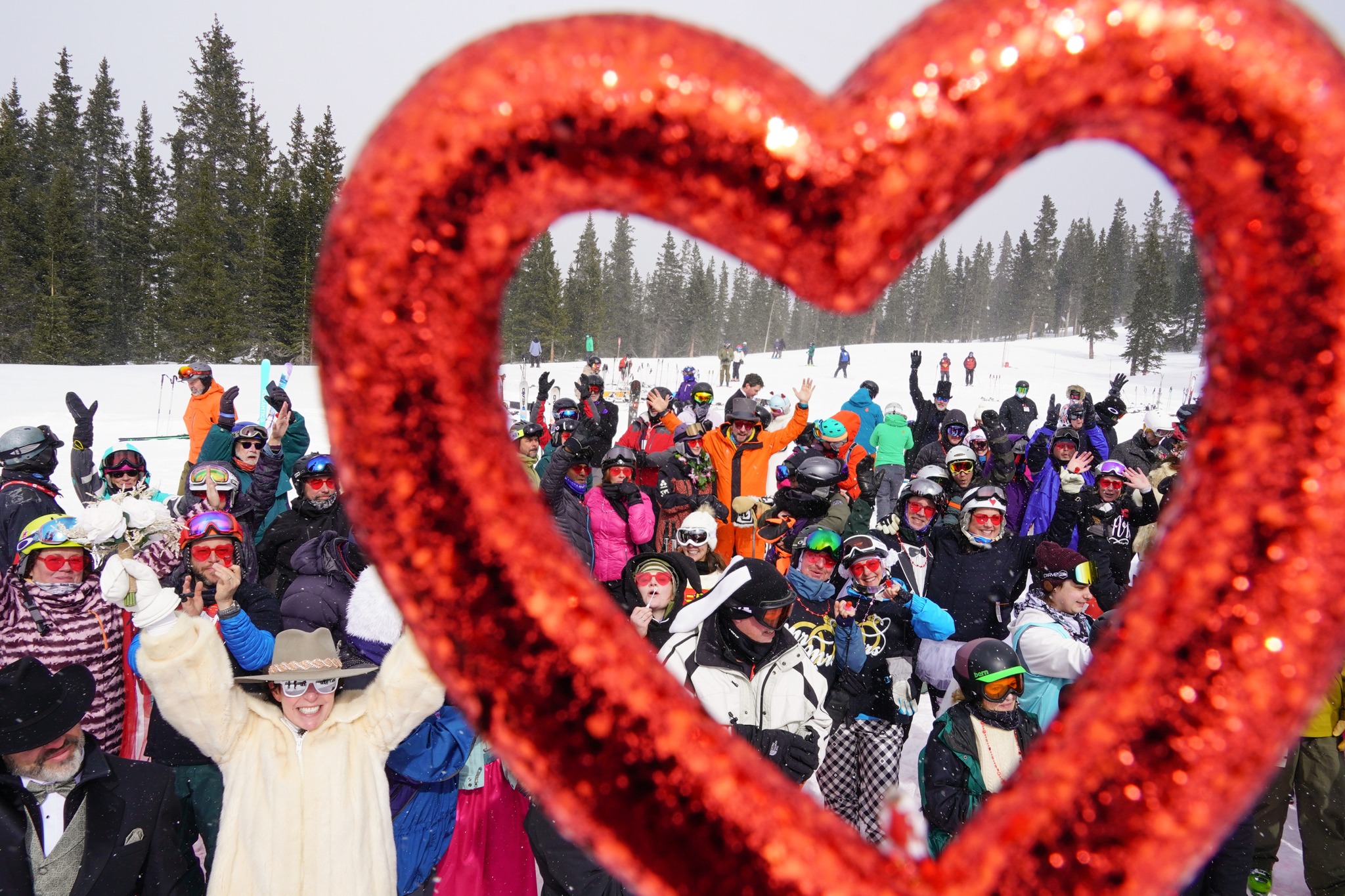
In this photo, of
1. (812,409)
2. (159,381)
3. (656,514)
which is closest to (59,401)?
(159,381)

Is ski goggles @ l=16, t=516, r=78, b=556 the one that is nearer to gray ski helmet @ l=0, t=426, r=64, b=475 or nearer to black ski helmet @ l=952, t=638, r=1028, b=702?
gray ski helmet @ l=0, t=426, r=64, b=475

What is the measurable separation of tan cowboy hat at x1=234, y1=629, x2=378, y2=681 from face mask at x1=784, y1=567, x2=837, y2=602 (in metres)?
2.38

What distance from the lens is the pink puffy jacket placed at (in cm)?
594

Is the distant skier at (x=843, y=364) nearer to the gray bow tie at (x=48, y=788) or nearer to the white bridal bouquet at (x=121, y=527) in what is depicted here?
the white bridal bouquet at (x=121, y=527)

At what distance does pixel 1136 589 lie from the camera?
59cm

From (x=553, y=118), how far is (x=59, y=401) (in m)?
20.5

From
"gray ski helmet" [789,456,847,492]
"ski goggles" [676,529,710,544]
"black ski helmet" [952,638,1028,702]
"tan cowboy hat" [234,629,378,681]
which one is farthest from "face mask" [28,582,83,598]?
"gray ski helmet" [789,456,847,492]

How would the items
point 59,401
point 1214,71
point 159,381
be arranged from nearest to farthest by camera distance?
point 1214,71
point 59,401
point 159,381

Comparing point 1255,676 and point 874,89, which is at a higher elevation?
point 874,89

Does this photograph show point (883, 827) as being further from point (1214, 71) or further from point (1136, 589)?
point (1214, 71)

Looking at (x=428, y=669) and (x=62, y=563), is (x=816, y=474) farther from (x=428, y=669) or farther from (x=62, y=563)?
(x=62, y=563)

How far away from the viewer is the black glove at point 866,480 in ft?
26.6

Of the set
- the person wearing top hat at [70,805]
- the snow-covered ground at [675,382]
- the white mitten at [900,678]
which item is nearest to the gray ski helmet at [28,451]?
the snow-covered ground at [675,382]

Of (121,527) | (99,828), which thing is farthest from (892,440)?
(99,828)
